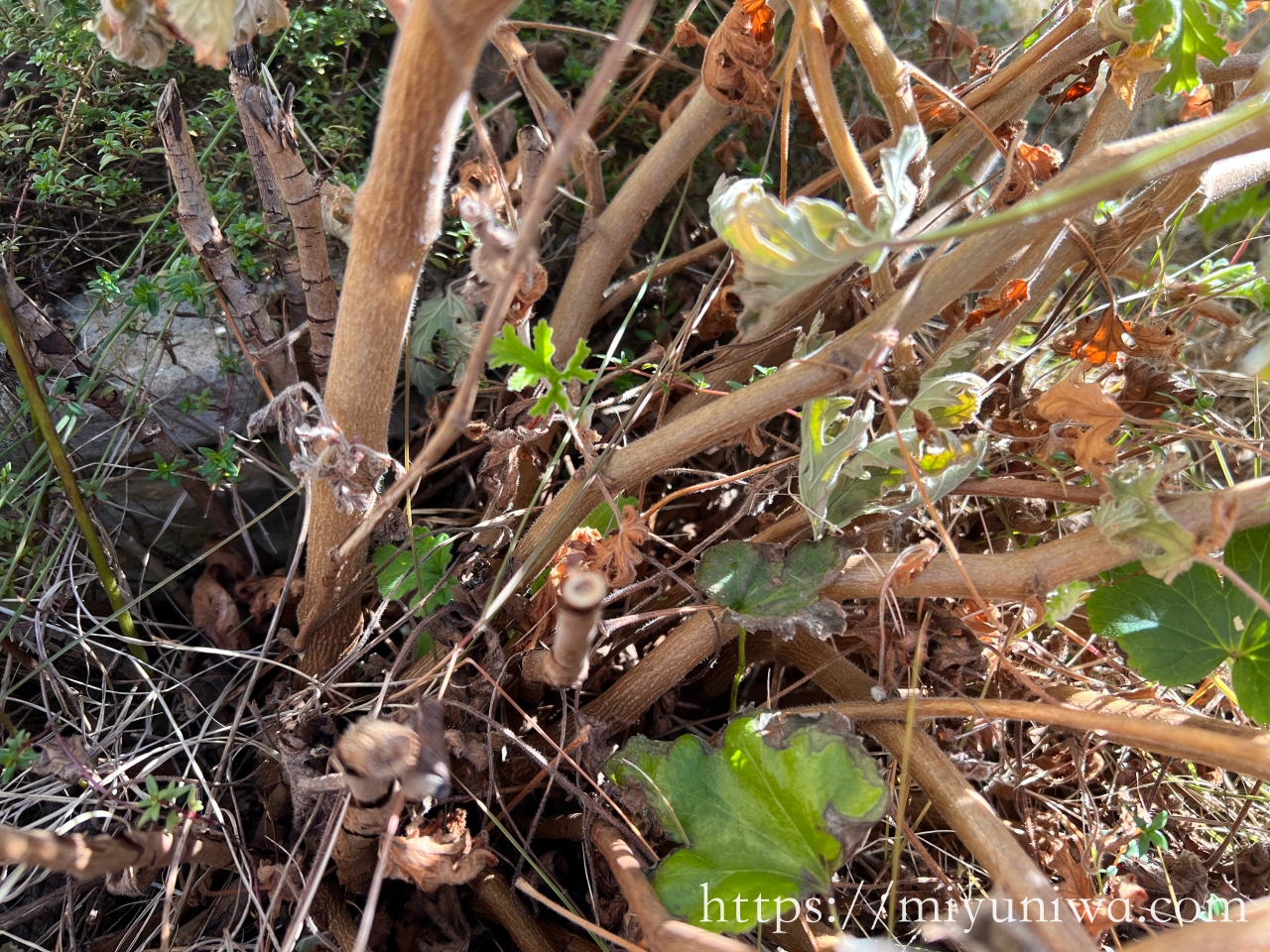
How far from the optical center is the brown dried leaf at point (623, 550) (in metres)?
0.96

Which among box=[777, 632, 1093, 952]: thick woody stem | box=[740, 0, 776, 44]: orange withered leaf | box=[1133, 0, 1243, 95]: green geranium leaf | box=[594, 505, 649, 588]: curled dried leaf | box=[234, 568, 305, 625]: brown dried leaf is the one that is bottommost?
box=[777, 632, 1093, 952]: thick woody stem

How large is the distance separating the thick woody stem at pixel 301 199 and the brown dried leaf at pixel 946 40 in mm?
1087

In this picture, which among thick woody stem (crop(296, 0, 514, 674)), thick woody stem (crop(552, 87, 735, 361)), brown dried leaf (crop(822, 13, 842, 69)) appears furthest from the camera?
thick woody stem (crop(552, 87, 735, 361))

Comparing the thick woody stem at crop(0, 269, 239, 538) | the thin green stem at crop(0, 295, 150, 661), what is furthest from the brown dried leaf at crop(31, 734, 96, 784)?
the thick woody stem at crop(0, 269, 239, 538)

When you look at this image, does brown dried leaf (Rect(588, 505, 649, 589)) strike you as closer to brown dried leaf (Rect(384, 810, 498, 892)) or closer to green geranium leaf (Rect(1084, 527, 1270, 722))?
brown dried leaf (Rect(384, 810, 498, 892))

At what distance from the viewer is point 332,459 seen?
843mm

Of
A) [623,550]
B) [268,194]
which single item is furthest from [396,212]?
[268,194]

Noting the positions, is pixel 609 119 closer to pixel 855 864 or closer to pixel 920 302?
pixel 920 302

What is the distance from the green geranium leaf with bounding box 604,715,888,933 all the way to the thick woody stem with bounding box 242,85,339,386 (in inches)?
24.9

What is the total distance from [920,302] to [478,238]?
17.9 inches

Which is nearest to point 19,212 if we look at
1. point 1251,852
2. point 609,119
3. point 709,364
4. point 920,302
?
point 609,119

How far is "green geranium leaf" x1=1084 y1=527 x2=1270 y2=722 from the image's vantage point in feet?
3.29

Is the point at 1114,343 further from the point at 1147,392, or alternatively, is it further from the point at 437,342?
the point at 437,342

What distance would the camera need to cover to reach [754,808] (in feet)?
3.11
